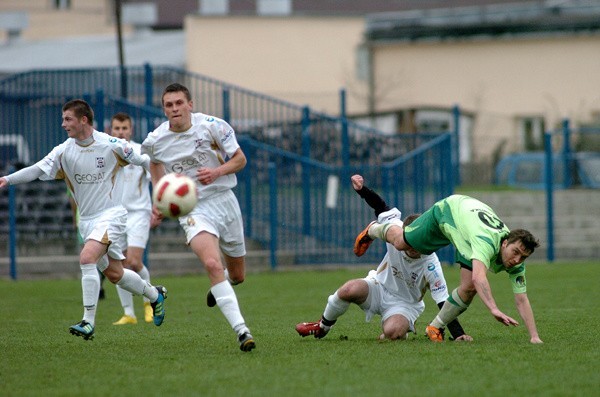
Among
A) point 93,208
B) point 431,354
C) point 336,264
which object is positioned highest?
point 93,208

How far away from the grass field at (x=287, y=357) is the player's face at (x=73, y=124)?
6.16ft

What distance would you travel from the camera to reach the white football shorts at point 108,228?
422 inches

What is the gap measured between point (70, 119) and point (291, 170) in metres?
10.7

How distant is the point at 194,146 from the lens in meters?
9.82

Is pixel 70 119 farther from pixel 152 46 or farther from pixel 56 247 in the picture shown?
pixel 152 46

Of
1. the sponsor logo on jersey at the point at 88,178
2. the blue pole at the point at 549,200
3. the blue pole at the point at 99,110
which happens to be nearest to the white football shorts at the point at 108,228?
the sponsor logo on jersey at the point at 88,178

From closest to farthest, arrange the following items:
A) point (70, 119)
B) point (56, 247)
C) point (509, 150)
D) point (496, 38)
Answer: point (70, 119) → point (56, 247) → point (509, 150) → point (496, 38)

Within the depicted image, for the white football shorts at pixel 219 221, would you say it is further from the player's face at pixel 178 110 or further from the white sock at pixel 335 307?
the white sock at pixel 335 307

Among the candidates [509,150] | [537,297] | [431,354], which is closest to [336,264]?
[537,297]

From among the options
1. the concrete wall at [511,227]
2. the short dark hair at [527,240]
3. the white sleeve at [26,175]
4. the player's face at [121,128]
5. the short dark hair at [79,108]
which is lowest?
the concrete wall at [511,227]

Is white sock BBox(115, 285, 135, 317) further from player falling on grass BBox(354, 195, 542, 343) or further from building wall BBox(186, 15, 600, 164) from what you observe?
building wall BBox(186, 15, 600, 164)

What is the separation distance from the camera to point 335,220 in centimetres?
2117

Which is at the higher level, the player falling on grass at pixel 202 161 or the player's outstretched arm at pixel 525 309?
the player falling on grass at pixel 202 161

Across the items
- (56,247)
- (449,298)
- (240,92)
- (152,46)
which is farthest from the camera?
(152,46)
